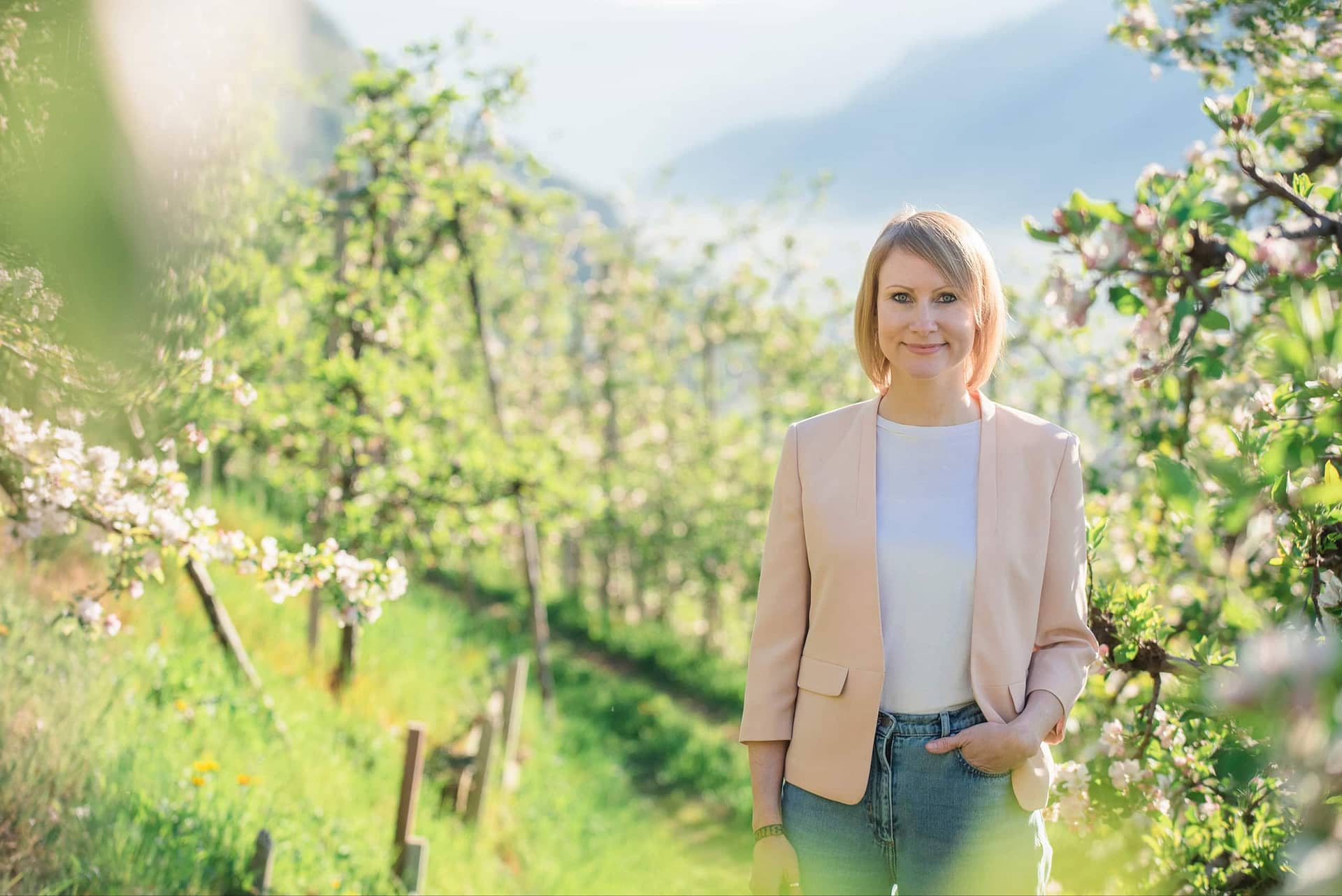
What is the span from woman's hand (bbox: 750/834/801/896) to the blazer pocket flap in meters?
0.29

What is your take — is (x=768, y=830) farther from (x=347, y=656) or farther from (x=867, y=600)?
(x=347, y=656)

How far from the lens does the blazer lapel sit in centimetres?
168

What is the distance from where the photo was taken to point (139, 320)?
2.13 m

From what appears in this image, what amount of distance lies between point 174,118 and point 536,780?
4.61 metres

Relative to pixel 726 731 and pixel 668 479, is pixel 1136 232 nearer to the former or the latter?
pixel 726 731

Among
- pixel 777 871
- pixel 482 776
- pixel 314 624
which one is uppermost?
pixel 777 871

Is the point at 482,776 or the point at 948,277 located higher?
the point at 948,277

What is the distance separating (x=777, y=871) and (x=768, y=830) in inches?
2.8

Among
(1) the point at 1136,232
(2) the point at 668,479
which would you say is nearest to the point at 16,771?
(1) the point at 1136,232

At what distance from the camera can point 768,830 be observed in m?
1.80

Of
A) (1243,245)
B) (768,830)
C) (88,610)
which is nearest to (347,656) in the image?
(88,610)

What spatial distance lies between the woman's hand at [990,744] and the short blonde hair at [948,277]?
25.5 inches

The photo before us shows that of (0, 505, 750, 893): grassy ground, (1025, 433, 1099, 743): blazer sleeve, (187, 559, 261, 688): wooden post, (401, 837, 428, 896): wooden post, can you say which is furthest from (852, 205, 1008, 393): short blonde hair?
(187, 559, 261, 688): wooden post

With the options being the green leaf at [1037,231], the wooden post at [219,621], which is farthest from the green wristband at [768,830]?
the wooden post at [219,621]
